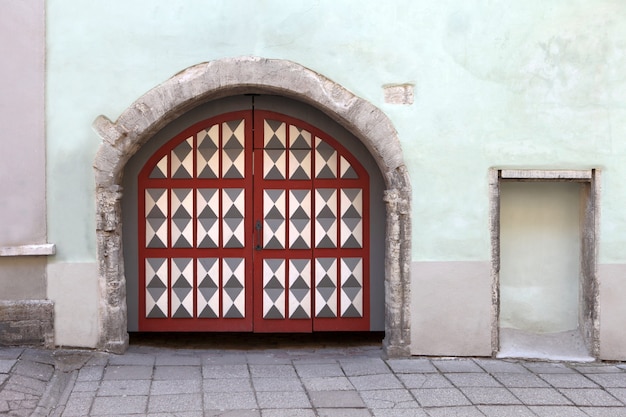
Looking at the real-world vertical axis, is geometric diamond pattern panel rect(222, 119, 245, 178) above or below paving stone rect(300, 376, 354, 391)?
above

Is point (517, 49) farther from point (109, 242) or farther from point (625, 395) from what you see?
point (109, 242)

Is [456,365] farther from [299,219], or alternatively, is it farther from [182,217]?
[182,217]

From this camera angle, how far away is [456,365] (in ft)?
20.3

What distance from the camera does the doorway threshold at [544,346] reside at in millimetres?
6430

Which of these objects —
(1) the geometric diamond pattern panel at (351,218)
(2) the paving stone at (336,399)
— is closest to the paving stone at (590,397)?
(2) the paving stone at (336,399)

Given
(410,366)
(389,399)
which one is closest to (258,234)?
(410,366)

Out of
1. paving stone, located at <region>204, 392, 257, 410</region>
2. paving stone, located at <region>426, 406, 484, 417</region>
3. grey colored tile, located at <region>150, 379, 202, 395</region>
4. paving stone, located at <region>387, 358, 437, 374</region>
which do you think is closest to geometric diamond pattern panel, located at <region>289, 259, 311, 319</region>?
paving stone, located at <region>387, 358, 437, 374</region>

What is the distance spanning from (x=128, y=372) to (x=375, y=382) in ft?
6.38

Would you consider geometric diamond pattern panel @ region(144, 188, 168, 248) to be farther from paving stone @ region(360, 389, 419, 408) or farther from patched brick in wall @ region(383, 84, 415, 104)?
paving stone @ region(360, 389, 419, 408)

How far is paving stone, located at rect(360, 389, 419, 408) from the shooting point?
5.20 metres

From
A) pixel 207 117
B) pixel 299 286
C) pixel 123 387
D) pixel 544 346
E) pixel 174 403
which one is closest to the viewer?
pixel 174 403

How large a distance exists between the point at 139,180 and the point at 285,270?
5.14 feet

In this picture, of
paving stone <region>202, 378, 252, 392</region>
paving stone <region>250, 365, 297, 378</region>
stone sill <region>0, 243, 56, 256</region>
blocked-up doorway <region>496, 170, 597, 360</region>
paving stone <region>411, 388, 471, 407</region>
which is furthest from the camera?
blocked-up doorway <region>496, 170, 597, 360</region>

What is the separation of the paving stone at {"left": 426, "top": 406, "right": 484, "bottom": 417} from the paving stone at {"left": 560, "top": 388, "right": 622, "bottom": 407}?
793 millimetres
